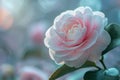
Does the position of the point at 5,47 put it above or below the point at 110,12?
above

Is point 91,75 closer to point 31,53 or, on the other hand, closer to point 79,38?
point 79,38

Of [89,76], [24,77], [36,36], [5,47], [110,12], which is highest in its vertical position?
[5,47]

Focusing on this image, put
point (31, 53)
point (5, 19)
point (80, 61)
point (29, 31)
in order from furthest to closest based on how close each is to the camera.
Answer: point (5, 19)
point (29, 31)
point (31, 53)
point (80, 61)

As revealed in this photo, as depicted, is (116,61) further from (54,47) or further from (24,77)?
(24,77)

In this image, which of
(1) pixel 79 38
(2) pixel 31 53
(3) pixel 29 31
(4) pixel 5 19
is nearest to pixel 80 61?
(1) pixel 79 38

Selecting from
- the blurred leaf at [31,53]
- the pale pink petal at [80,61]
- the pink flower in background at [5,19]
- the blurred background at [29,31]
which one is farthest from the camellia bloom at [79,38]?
the pink flower in background at [5,19]

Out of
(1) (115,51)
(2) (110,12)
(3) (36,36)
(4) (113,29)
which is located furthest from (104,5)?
(4) (113,29)
